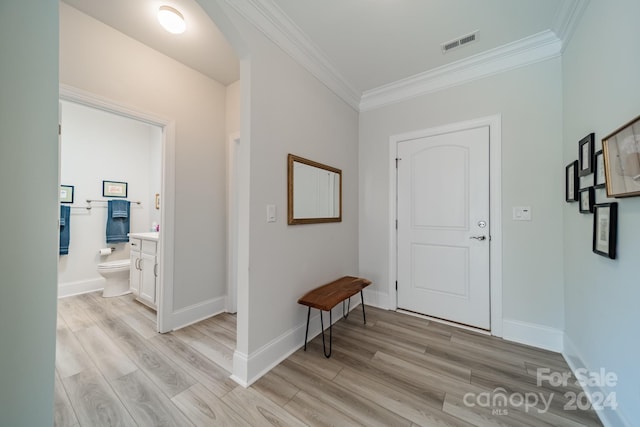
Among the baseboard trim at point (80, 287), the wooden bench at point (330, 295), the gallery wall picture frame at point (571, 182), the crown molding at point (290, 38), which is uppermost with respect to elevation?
the crown molding at point (290, 38)

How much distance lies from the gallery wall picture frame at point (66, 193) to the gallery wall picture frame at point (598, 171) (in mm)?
5467

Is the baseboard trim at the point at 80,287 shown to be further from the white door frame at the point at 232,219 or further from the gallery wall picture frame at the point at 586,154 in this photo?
the gallery wall picture frame at the point at 586,154

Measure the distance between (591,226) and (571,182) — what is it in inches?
16.7

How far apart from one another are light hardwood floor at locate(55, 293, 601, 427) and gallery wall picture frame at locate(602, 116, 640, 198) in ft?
4.19

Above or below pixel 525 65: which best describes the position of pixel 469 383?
below

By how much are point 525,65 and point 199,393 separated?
362cm

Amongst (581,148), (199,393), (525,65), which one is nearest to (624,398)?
(581,148)

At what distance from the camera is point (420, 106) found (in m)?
2.62

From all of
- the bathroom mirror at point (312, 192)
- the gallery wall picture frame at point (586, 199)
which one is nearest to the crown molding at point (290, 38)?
the bathroom mirror at point (312, 192)

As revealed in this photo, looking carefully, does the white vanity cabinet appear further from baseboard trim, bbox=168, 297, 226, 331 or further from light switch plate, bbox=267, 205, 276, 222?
light switch plate, bbox=267, 205, 276, 222

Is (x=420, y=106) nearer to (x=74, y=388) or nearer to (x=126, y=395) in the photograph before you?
(x=126, y=395)

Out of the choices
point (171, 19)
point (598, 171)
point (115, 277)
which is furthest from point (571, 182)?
point (115, 277)

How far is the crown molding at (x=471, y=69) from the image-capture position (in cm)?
200

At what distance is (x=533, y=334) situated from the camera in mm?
2031
